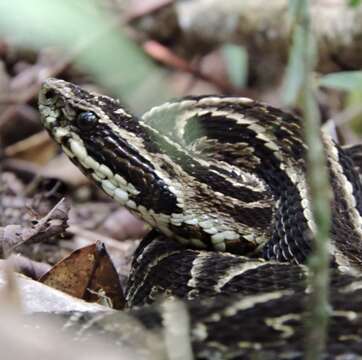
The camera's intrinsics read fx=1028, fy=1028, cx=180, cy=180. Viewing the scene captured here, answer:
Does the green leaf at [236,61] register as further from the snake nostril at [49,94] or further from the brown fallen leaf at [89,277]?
the brown fallen leaf at [89,277]

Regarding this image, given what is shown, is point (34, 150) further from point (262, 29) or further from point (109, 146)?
point (109, 146)

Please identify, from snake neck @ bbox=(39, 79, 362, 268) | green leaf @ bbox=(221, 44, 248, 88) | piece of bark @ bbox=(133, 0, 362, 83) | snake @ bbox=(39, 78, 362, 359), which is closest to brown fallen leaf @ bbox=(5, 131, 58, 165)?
green leaf @ bbox=(221, 44, 248, 88)

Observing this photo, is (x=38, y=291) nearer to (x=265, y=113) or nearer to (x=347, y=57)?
(x=265, y=113)

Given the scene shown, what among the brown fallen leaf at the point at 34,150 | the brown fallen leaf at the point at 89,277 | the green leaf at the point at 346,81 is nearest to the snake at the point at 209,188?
the brown fallen leaf at the point at 89,277

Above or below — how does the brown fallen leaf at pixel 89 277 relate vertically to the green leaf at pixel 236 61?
below

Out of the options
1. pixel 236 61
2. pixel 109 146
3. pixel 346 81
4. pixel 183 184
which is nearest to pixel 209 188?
pixel 183 184

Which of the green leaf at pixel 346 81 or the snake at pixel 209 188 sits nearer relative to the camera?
the snake at pixel 209 188
